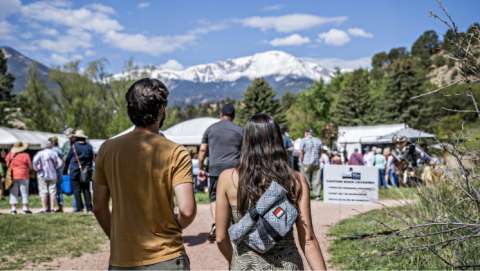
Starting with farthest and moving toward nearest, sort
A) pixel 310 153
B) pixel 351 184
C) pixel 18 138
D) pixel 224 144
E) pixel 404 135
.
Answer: pixel 18 138 < pixel 310 153 < pixel 351 184 < pixel 224 144 < pixel 404 135

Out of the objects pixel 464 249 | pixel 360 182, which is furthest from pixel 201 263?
pixel 360 182

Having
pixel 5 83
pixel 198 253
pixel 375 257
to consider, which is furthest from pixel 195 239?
pixel 5 83

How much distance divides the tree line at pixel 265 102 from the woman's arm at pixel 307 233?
44.4ft

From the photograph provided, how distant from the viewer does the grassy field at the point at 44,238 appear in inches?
268

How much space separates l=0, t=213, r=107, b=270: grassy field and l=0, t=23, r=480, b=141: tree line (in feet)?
37.4

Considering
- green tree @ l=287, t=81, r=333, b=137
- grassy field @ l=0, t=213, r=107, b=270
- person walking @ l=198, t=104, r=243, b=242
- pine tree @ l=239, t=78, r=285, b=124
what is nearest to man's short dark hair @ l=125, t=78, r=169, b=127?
person walking @ l=198, t=104, r=243, b=242

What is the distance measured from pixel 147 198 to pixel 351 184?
24.4ft

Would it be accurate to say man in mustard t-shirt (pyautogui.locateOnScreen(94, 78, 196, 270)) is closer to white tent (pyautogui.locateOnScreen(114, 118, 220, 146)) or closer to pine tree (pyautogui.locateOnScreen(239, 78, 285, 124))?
white tent (pyautogui.locateOnScreen(114, 118, 220, 146))

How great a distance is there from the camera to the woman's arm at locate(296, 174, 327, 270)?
2773 mm

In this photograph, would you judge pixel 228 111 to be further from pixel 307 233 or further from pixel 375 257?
pixel 307 233

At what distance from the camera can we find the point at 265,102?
7075 centimetres

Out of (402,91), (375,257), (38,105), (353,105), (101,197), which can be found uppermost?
(402,91)

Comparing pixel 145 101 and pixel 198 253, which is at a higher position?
pixel 145 101

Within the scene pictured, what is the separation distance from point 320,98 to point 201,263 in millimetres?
66357
